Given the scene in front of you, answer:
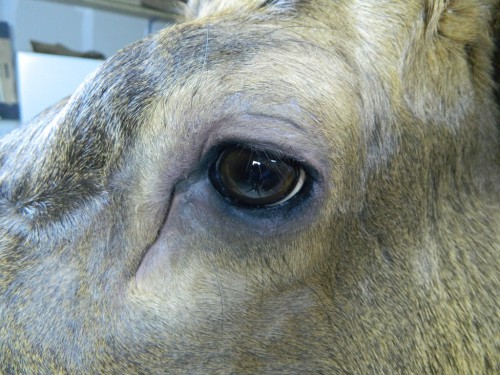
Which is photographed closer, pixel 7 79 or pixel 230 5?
pixel 230 5

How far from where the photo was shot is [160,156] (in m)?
1.04

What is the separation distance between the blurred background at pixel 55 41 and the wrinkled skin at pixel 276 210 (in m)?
2.89

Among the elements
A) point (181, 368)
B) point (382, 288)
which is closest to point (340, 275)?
point (382, 288)

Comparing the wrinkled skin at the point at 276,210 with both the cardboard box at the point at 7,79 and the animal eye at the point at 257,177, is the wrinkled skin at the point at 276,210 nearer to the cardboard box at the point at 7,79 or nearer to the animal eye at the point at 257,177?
the animal eye at the point at 257,177

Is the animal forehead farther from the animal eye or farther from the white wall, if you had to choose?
the white wall

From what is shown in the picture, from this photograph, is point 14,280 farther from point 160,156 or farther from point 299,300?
point 299,300

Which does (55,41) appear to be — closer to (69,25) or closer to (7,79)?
(69,25)

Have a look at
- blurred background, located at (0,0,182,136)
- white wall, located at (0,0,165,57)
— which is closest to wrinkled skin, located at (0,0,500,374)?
blurred background, located at (0,0,182,136)

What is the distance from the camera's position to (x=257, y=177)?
39.3 inches

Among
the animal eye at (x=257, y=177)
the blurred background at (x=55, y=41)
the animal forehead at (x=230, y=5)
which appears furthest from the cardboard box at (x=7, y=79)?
the animal eye at (x=257, y=177)

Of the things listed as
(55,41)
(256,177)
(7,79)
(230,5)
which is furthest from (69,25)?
(256,177)

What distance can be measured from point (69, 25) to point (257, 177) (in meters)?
4.30

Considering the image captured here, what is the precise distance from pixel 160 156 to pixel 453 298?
2.16 feet

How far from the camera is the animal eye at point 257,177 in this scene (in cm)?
99
